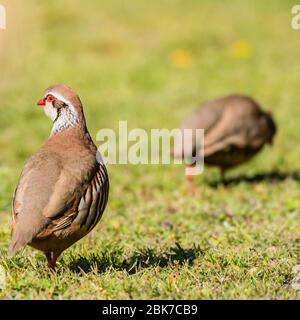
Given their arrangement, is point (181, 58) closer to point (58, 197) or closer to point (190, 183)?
point (190, 183)

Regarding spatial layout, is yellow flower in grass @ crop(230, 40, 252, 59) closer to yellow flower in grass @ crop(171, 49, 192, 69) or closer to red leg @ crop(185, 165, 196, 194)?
yellow flower in grass @ crop(171, 49, 192, 69)

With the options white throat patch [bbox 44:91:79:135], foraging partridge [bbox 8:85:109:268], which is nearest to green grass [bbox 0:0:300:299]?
foraging partridge [bbox 8:85:109:268]

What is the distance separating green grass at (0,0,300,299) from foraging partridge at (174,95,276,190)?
0.34 metres

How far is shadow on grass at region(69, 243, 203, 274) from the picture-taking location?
15.9 feet

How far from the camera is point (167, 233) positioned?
6227 millimetres

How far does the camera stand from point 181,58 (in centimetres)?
1452

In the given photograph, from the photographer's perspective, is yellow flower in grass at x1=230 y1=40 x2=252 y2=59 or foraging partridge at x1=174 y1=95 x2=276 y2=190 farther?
yellow flower in grass at x1=230 y1=40 x2=252 y2=59

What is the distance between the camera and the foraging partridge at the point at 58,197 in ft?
14.3

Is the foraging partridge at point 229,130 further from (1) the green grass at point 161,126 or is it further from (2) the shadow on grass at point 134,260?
(2) the shadow on grass at point 134,260

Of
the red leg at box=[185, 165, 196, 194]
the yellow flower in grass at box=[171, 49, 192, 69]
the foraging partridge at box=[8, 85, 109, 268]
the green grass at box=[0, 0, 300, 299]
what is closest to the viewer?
the foraging partridge at box=[8, 85, 109, 268]

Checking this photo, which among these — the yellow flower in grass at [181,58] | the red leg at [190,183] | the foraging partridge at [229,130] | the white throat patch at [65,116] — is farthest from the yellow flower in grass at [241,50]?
the white throat patch at [65,116]

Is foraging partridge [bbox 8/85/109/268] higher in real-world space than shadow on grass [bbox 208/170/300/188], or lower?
higher

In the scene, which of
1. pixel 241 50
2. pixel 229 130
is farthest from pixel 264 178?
pixel 241 50

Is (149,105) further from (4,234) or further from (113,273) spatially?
(113,273)
